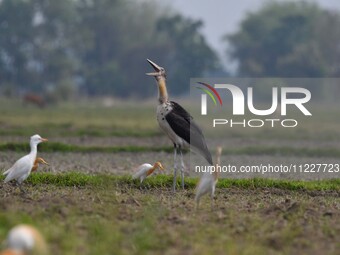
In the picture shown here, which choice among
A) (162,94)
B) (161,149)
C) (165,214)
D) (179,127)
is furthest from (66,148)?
(165,214)

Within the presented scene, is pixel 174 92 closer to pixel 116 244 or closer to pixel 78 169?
pixel 78 169

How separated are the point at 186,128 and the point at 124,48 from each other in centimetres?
6664

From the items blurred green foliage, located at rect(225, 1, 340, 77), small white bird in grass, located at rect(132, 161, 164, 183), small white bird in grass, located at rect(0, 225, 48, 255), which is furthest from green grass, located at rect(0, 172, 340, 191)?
blurred green foliage, located at rect(225, 1, 340, 77)

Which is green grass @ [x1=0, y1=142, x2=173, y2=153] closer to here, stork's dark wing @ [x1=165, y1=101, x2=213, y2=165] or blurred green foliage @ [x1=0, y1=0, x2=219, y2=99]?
stork's dark wing @ [x1=165, y1=101, x2=213, y2=165]

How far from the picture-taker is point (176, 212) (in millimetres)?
9359

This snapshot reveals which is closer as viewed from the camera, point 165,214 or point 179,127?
point 165,214

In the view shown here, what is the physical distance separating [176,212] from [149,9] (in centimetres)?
8232

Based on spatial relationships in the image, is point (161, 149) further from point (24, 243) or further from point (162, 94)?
point (24, 243)

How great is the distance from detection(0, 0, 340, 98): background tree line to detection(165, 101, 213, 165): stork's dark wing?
192 ft

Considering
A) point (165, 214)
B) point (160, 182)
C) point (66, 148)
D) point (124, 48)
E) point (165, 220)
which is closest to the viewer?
point (165, 220)

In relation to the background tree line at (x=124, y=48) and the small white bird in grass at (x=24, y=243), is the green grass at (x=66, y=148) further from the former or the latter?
the background tree line at (x=124, y=48)

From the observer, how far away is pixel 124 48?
78.2 m

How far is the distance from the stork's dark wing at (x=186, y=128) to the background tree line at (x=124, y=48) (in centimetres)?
5861

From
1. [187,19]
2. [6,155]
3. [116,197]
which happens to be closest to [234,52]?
[187,19]
